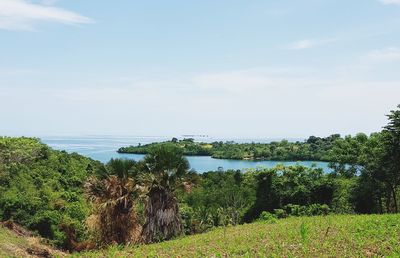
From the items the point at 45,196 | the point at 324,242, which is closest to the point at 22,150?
the point at 45,196

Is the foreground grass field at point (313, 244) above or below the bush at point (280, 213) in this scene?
above

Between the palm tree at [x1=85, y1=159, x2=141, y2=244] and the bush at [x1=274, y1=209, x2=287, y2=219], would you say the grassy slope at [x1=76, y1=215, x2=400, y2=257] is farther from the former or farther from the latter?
the bush at [x1=274, y1=209, x2=287, y2=219]

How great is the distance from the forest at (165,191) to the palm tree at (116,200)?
0.05 meters

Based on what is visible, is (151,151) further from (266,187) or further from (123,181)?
(266,187)

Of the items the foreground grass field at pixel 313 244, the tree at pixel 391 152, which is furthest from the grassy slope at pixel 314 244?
the tree at pixel 391 152

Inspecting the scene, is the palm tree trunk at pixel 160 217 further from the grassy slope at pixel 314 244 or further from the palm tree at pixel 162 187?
the grassy slope at pixel 314 244

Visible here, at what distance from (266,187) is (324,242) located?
24.5 meters

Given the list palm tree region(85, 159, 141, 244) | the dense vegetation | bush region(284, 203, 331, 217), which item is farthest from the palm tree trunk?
the dense vegetation

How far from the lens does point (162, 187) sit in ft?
79.1

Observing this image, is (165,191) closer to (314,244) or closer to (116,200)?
(116,200)

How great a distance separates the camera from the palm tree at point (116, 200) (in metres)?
23.8

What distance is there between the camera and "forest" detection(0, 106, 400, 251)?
24094 mm

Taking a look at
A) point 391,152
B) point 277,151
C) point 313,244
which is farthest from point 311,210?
point 277,151

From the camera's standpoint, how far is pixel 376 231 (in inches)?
596
